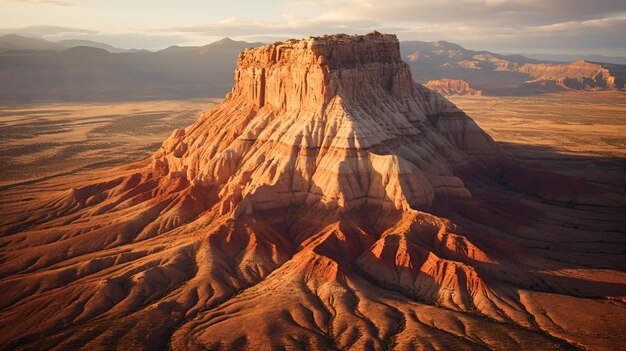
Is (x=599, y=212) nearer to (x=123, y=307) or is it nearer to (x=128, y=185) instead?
(x=123, y=307)

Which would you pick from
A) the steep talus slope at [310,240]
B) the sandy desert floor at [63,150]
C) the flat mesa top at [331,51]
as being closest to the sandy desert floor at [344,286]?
the steep talus slope at [310,240]

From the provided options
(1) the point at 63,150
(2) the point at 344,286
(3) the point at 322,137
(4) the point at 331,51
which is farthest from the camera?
(1) the point at 63,150

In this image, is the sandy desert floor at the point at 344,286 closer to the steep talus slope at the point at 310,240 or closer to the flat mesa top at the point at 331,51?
the steep talus slope at the point at 310,240

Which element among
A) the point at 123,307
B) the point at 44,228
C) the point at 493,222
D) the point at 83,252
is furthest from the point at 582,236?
the point at 44,228

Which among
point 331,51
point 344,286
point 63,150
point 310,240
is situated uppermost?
point 331,51

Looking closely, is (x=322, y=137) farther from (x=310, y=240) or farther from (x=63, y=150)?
(x=63, y=150)

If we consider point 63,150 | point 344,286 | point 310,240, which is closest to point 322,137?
point 310,240

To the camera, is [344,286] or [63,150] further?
[63,150]

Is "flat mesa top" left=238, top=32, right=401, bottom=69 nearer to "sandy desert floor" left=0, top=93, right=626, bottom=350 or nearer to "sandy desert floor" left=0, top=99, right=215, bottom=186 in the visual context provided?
"sandy desert floor" left=0, top=93, right=626, bottom=350
